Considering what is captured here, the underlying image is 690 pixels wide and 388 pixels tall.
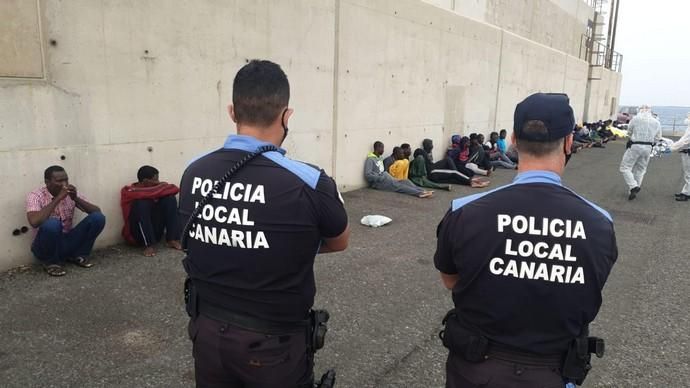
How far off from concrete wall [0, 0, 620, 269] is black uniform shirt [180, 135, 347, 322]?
3.55 meters

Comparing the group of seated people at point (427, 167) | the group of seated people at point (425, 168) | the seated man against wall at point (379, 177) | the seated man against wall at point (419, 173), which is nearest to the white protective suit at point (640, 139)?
the group of seated people at point (425, 168)

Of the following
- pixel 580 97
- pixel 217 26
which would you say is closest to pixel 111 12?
pixel 217 26

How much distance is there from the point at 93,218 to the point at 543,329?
4212 millimetres

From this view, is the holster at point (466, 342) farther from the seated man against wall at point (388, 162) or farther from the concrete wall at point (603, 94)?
the concrete wall at point (603, 94)

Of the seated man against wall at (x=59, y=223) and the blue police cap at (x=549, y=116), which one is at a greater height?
the blue police cap at (x=549, y=116)

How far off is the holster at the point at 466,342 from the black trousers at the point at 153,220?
160 inches

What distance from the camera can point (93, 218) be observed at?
4.59m

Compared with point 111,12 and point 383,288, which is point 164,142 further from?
point 383,288

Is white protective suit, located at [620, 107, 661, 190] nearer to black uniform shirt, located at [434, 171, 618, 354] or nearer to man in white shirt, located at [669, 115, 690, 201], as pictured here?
man in white shirt, located at [669, 115, 690, 201]

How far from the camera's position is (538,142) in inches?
67.6

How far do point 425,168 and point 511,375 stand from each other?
8265 mm

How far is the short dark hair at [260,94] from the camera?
1.76m

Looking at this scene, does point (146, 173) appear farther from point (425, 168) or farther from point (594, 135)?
point (594, 135)

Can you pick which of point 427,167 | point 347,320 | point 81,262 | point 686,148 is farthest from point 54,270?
point 686,148
